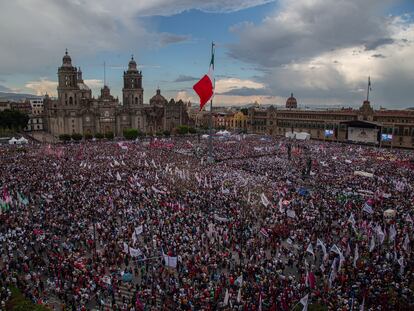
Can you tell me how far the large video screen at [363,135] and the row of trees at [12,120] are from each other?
252ft

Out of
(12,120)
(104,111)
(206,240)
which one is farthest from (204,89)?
(12,120)

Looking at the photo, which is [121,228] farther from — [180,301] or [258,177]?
[258,177]

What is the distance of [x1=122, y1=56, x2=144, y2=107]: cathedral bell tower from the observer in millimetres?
92625

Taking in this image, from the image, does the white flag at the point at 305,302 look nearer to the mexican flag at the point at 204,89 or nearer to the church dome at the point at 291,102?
the mexican flag at the point at 204,89

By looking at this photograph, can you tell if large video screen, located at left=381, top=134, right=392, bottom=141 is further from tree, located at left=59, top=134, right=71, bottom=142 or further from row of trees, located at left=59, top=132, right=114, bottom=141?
tree, located at left=59, top=134, right=71, bottom=142

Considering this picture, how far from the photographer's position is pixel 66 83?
83.4 m

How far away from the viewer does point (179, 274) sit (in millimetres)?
16484

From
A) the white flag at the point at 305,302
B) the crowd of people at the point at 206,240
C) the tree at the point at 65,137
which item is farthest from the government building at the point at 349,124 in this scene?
the white flag at the point at 305,302

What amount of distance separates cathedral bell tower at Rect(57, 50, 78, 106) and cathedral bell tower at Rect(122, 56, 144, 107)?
13.4 metres

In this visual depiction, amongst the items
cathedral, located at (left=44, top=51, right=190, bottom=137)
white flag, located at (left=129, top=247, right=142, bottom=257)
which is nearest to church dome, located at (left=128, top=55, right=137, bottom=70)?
cathedral, located at (left=44, top=51, right=190, bottom=137)

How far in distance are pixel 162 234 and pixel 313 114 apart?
7922 cm

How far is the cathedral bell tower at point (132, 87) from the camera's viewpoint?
3647 inches

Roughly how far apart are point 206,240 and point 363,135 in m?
64.2

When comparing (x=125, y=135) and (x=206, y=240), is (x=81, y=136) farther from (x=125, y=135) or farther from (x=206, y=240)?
(x=206, y=240)
